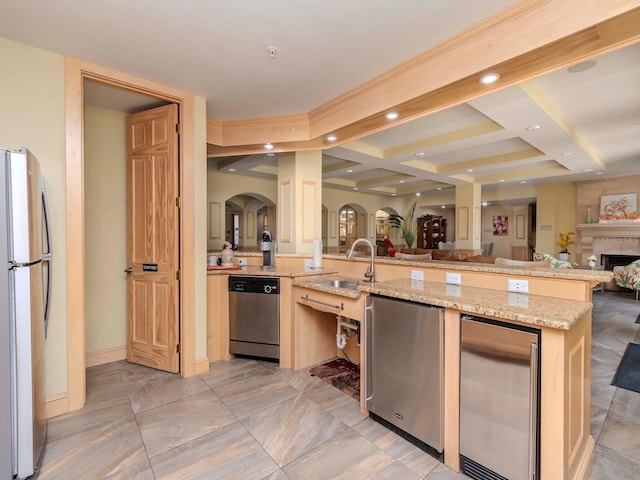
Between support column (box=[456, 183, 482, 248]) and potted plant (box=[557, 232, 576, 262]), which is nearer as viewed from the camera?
support column (box=[456, 183, 482, 248])

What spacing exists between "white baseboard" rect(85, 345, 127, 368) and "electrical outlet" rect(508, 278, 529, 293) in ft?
11.5

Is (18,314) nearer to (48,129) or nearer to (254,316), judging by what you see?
(48,129)

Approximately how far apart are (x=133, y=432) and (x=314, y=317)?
164 centimetres

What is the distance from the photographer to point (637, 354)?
132 inches

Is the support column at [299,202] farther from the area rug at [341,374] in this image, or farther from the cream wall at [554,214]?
the cream wall at [554,214]

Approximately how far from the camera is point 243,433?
200cm

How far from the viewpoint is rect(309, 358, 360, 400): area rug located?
8.50 feet

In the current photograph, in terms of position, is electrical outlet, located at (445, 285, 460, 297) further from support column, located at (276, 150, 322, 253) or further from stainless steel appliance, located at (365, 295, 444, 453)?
support column, located at (276, 150, 322, 253)

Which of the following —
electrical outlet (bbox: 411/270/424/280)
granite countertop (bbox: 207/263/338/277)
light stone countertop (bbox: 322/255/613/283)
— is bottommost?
granite countertop (bbox: 207/263/338/277)

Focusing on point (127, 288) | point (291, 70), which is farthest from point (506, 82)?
point (127, 288)

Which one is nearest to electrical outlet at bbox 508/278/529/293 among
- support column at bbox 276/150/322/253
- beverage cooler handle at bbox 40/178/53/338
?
support column at bbox 276/150/322/253

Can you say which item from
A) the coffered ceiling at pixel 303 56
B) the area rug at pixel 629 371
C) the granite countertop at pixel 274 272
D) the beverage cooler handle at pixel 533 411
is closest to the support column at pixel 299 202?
the granite countertop at pixel 274 272

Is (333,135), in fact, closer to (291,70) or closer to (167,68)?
(291,70)

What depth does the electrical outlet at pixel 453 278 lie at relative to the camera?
220 cm
